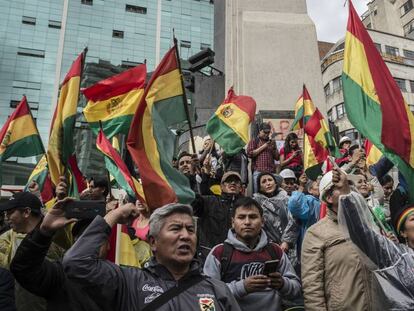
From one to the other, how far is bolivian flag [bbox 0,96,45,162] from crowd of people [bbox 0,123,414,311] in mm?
2509

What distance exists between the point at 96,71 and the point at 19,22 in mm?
7761

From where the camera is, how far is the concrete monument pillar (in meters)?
12.8

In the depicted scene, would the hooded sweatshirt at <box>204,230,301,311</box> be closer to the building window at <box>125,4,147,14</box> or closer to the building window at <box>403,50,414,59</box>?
the building window at <box>125,4,147,14</box>

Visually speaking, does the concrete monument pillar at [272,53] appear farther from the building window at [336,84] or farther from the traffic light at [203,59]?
the building window at [336,84]

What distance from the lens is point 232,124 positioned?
21.8 feet

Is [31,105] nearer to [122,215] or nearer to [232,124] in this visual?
[232,124]

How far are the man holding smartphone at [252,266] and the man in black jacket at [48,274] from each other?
97 centimetres

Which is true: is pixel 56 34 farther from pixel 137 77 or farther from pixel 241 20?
pixel 137 77

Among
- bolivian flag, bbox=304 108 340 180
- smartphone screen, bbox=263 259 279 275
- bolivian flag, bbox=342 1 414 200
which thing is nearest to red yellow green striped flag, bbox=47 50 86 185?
smartphone screen, bbox=263 259 279 275

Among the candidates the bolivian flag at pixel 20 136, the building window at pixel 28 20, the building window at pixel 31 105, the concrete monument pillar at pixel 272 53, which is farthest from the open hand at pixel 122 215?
the building window at pixel 28 20

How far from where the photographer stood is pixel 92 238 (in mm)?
2104

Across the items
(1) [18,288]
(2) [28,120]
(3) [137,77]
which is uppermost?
(3) [137,77]

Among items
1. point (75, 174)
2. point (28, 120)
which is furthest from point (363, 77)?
point (28, 120)

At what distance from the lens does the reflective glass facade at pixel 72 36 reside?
108 ft
